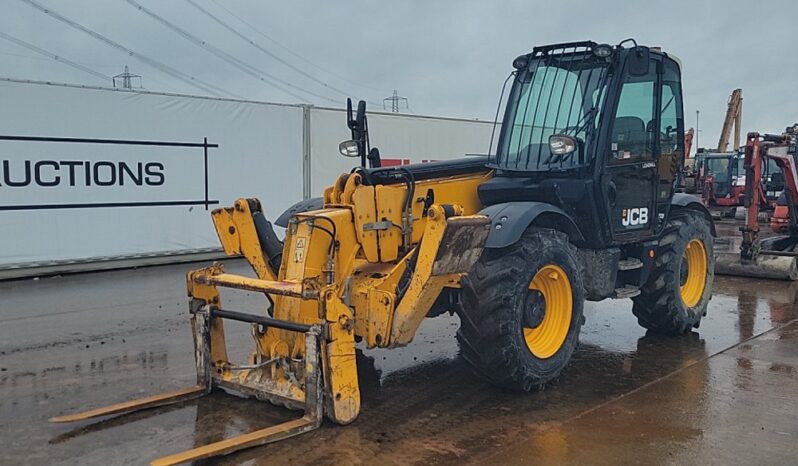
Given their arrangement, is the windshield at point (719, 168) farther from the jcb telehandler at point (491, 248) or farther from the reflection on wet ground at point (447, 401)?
the jcb telehandler at point (491, 248)

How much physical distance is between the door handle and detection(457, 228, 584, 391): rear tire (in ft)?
2.68

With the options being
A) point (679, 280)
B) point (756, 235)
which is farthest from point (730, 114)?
point (679, 280)

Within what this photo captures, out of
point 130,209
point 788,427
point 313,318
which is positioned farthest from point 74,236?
point 788,427

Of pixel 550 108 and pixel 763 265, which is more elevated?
pixel 550 108

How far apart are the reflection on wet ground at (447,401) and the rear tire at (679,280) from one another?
0.21m

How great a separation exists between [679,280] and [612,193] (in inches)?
57.5

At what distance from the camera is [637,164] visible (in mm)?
6520

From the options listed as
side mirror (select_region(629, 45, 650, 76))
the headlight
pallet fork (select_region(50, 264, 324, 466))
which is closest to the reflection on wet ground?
pallet fork (select_region(50, 264, 324, 466))

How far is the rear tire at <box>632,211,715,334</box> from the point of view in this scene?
6930 millimetres

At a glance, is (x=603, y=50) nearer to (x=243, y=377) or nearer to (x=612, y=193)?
(x=612, y=193)

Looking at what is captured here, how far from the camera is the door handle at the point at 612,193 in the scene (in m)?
6.14

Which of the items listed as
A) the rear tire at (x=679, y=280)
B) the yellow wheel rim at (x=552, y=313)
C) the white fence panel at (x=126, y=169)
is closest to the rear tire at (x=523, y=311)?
the yellow wheel rim at (x=552, y=313)

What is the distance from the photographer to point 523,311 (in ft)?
17.3

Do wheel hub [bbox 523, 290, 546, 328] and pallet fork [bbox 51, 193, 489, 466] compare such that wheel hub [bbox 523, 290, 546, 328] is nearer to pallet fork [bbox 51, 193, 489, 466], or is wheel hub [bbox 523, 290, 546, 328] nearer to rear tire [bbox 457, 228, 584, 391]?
rear tire [bbox 457, 228, 584, 391]
